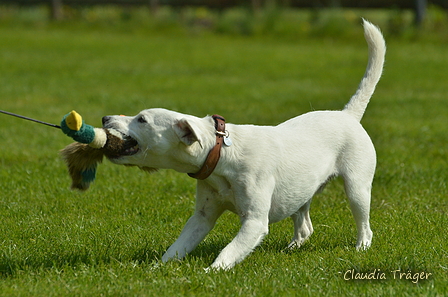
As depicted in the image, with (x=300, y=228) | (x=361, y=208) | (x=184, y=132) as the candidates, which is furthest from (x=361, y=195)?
(x=184, y=132)

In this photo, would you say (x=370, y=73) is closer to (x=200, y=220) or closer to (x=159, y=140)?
(x=200, y=220)

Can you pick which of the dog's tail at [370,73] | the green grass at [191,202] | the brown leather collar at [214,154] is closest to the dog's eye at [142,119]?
the brown leather collar at [214,154]

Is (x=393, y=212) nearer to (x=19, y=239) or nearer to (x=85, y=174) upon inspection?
(x=85, y=174)

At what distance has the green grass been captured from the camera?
4.27m

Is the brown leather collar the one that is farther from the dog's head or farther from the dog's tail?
the dog's tail

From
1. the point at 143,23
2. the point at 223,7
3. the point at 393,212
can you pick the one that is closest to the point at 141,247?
the point at 393,212

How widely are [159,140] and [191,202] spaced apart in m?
2.05

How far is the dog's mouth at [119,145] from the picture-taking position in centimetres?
450

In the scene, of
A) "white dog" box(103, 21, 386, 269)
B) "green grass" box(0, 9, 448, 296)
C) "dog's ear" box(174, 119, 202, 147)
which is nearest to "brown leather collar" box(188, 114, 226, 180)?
"white dog" box(103, 21, 386, 269)

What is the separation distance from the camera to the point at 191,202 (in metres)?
6.48

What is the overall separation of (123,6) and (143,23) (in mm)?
2851

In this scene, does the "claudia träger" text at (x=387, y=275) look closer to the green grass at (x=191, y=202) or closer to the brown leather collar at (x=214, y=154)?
the green grass at (x=191, y=202)

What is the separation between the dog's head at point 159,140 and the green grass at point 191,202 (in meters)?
0.66

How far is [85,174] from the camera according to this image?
491cm
